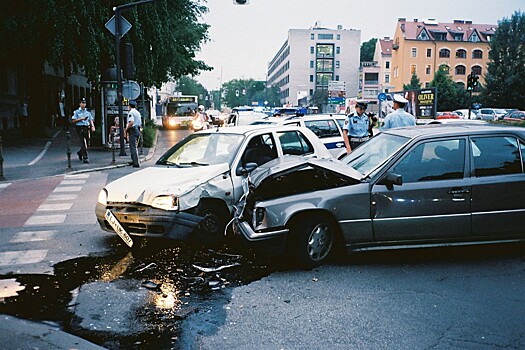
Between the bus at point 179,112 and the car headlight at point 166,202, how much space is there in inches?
1413

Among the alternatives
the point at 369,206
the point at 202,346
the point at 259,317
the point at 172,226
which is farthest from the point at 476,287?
the point at 172,226

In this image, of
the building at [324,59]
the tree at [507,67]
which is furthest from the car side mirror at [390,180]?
the building at [324,59]

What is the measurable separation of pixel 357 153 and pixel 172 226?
9.08ft

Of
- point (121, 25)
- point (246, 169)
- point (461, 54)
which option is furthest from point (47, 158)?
point (461, 54)

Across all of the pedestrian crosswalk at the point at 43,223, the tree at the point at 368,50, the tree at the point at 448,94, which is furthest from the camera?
the tree at the point at 368,50

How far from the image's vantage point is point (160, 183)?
6.74 metres

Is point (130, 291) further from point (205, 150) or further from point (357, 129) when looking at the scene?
point (357, 129)

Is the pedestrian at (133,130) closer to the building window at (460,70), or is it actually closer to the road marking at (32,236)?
the road marking at (32,236)

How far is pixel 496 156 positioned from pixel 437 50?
92.4 meters

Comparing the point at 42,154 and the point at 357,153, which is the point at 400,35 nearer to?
the point at 42,154

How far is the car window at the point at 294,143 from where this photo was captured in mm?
8012

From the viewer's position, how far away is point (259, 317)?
470 cm

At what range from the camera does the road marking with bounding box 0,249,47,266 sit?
6.43 m

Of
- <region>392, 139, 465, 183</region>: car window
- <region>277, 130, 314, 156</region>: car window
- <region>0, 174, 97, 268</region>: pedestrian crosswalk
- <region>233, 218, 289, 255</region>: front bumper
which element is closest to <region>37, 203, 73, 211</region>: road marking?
<region>0, 174, 97, 268</region>: pedestrian crosswalk
